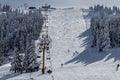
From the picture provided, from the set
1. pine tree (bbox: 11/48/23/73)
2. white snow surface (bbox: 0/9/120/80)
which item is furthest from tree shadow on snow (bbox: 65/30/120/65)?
pine tree (bbox: 11/48/23/73)

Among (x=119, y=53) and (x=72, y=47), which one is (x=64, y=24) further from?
(x=119, y=53)

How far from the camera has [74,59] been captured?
99312 millimetres

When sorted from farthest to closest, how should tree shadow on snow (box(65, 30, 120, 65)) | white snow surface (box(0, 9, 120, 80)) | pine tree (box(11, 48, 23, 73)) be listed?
tree shadow on snow (box(65, 30, 120, 65)) < pine tree (box(11, 48, 23, 73)) < white snow surface (box(0, 9, 120, 80))

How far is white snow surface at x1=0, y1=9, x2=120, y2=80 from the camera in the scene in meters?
55.2

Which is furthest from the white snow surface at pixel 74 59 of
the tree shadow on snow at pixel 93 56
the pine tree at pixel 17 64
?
the pine tree at pixel 17 64

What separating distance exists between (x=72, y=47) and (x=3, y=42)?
2746 cm

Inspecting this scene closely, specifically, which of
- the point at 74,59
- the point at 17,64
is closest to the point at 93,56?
the point at 74,59

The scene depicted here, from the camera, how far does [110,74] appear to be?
184 ft

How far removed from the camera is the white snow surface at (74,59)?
5516 centimetres

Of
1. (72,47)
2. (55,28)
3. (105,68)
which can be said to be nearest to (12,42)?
(72,47)

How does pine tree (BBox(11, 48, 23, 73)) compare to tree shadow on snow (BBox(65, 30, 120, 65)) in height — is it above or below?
above

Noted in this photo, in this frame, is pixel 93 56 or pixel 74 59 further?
pixel 74 59

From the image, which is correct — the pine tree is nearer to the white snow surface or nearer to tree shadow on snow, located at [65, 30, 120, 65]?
the white snow surface

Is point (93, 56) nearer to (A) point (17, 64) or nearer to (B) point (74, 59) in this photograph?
(B) point (74, 59)
